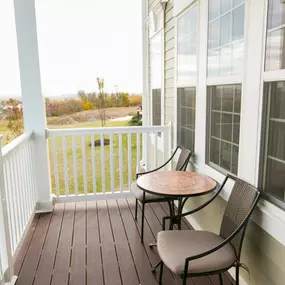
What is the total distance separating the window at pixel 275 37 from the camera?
1500 mm

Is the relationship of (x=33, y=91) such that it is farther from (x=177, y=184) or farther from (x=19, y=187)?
(x=177, y=184)

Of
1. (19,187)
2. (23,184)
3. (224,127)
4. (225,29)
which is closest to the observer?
(225,29)

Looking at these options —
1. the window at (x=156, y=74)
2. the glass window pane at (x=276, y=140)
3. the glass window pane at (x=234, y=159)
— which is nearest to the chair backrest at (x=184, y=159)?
the glass window pane at (x=234, y=159)

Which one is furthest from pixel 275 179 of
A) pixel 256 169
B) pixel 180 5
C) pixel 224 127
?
pixel 180 5

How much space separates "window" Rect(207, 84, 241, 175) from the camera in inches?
83.6

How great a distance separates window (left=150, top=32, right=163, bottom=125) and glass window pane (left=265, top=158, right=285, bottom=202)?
9.27 feet

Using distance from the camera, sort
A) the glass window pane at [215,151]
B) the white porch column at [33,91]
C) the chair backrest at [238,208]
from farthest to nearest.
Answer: the white porch column at [33,91], the glass window pane at [215,151], the chair backrest at [238,208]

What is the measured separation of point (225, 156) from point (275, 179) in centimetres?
69

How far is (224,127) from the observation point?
7.61 ft

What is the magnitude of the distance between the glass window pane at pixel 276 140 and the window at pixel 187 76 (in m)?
1.37

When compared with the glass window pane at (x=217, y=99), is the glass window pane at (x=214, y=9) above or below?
above

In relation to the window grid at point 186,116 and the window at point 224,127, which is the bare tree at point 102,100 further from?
the window at point 224,127

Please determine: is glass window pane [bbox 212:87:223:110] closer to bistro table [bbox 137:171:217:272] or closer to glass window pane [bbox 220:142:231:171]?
glass window pane [bbox 220:142:231:171]

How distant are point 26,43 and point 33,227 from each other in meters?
2.16
